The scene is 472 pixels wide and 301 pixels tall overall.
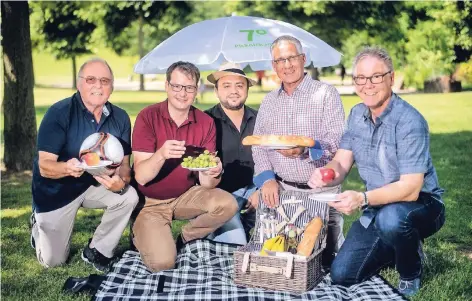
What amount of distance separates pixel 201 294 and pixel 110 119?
5.98ft

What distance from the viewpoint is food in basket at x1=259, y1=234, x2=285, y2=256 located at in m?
4.83

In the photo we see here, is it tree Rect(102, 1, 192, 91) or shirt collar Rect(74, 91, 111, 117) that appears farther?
tree Rect(102, 1, 192, 91)

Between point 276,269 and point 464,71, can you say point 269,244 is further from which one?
point 464,71

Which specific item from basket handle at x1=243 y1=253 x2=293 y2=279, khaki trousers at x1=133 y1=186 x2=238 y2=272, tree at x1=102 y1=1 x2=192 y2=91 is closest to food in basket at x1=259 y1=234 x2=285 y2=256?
basket handle at x1=243 y1=253 x2=293 y2=279

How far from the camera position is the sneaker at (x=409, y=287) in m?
4.70

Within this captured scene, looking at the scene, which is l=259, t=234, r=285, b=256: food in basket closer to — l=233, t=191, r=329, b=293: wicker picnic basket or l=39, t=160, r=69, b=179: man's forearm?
l=233, t=191, r=329, b=293: wicker picnic basket

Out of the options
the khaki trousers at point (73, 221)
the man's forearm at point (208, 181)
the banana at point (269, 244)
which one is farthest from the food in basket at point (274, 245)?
the khaki trousers at point (73, 221)

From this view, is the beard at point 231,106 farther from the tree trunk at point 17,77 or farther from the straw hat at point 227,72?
the tree trunk at point 17,77

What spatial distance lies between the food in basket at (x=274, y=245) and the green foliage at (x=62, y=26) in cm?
2747

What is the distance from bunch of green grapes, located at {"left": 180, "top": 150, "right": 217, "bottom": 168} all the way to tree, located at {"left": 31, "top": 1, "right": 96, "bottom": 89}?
88.7 feet

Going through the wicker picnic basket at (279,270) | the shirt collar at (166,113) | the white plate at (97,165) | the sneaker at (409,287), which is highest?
the shirt collar at (166,113)

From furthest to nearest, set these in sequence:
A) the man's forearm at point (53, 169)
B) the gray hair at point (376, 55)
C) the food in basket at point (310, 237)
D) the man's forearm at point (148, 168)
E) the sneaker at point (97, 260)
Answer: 1. the sneaker at point (97, 260)
2. the man's forearm at point (148, 168)
3. the man's forearm at point (53, 169)
4. the food in basket at point (310, 237)
5. the gray hair at point (376, 55)

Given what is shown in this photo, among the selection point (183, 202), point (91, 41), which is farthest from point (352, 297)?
point (91, 41)

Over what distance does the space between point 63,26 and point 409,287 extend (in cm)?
3153
